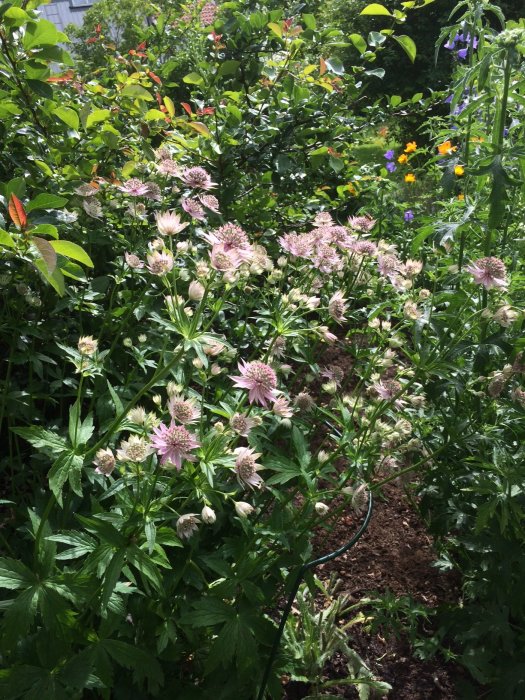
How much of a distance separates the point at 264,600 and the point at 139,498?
0.41 meters

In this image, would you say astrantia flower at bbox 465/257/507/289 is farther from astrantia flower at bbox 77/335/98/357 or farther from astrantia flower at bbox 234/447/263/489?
astrantia flower at bbox 77/335/98/357

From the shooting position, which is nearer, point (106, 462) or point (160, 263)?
point (106, 462)

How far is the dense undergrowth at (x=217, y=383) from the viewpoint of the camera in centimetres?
131

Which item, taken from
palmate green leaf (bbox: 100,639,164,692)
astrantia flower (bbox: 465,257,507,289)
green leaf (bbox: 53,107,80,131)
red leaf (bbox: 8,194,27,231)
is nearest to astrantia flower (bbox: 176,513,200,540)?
palmate green leaf (bbox: 100,639,164,692)

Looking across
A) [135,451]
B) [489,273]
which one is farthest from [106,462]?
Result: [489,273]

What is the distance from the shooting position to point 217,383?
1.83 metres

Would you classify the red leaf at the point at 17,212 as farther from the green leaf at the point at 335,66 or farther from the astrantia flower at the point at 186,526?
the green leaf at the point at 335,66

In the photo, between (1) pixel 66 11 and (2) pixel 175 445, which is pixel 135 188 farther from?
(1) pixel 66 11

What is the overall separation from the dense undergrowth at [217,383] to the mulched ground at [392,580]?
0.10 meters

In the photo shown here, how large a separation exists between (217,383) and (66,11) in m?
19.9

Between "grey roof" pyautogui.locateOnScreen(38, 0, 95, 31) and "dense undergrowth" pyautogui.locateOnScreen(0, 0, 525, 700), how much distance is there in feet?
58.9

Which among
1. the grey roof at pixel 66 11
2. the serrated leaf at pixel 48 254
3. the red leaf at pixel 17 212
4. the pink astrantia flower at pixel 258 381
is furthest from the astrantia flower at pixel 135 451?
the grey roof at pixel 66 11

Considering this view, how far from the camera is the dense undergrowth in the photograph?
131 cm

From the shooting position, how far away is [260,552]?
5.14 feet
